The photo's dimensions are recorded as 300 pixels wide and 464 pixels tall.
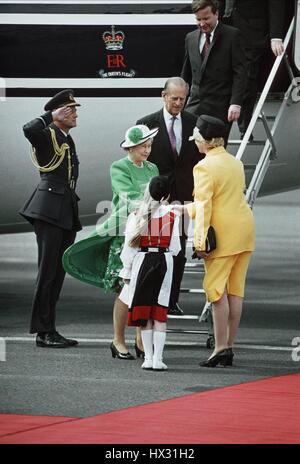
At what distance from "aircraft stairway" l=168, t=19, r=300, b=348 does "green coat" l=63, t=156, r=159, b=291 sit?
64 centimetres

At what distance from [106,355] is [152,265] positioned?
86 cm

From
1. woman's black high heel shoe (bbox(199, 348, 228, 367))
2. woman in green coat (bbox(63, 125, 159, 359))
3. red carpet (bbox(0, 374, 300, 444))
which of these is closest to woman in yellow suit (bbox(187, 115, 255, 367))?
woman's black high heel shoe (bbox(199, 348, 228, 367))

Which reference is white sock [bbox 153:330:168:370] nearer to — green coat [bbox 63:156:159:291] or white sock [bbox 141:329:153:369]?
white sock [bbox 141:329:153:369]

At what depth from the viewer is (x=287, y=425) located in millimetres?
7773

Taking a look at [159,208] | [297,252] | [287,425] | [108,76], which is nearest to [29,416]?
[287,425]

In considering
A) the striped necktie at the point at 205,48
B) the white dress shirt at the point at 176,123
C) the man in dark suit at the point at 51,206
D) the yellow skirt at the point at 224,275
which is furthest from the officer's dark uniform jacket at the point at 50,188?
the yellow skirt at the point at 224,275

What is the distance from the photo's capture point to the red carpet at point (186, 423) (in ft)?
24.1

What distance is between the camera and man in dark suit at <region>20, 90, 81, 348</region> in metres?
10.3

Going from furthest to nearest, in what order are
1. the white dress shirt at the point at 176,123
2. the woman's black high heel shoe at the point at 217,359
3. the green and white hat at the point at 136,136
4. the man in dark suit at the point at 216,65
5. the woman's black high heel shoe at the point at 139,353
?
the man in dark suit at the point at 216,65 → the white dress shirt at the point at 176,123 → the woman's black high heel shoe at the point at 139,353 → the green and white hat at the point at 136,136 → the woman's black high heel shoe at the point at 217,359

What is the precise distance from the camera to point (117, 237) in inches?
395

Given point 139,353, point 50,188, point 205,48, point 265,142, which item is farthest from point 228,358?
point 205,48

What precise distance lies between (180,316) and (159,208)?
1196mm

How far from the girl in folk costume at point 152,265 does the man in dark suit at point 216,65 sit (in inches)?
50.1

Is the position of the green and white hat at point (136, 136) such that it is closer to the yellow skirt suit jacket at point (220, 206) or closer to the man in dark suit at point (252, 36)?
the yellow skirt suit jacket at point (220, 206)
